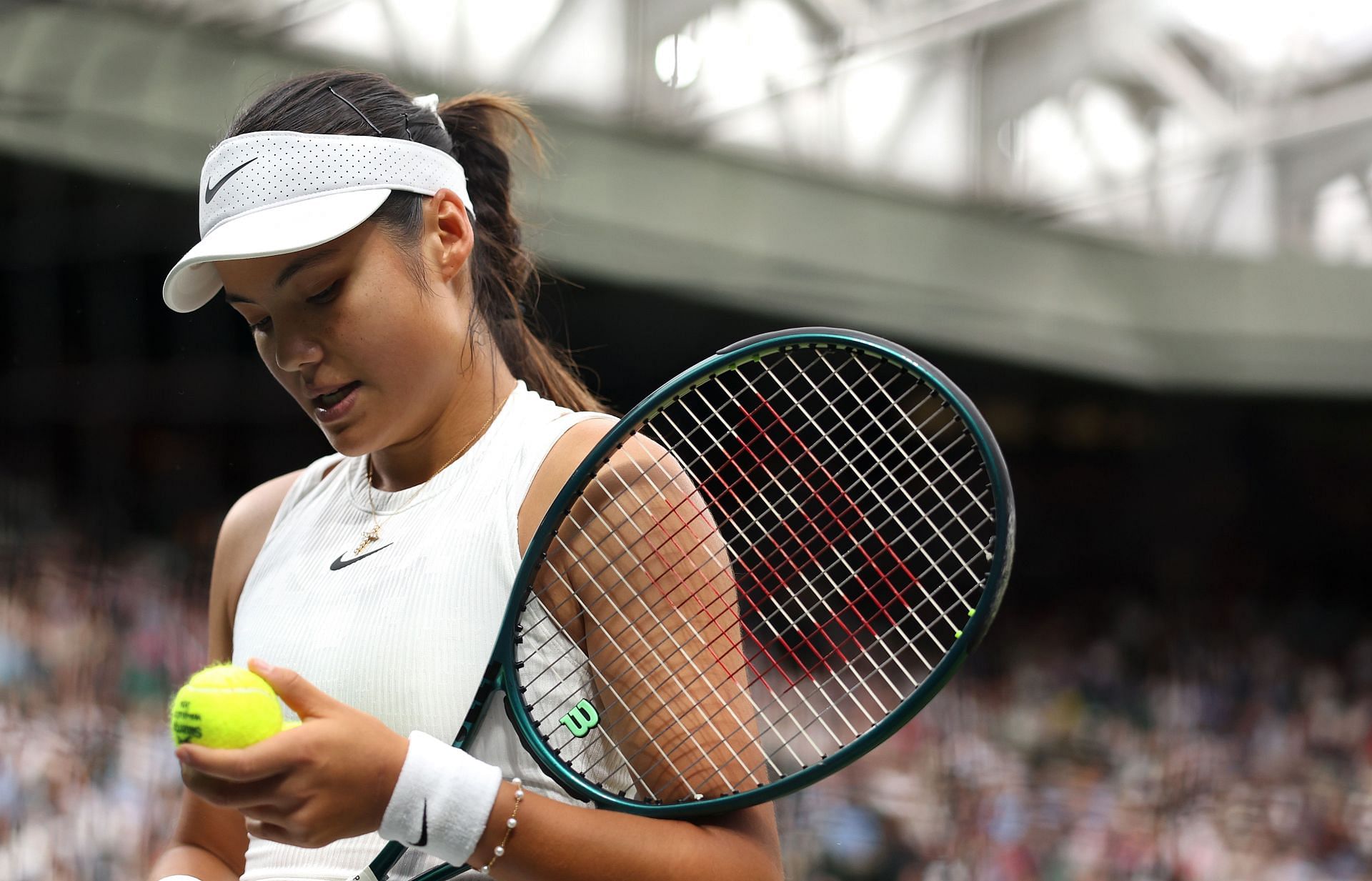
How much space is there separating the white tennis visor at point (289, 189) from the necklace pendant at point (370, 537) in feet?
0.48

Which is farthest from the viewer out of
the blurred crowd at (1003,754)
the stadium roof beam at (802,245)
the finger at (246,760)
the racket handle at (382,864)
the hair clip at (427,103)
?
the blurred crowd at (1003,754)

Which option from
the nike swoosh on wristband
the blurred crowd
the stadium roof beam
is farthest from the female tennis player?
the blurred crowd

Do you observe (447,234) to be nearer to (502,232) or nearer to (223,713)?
(502,232)

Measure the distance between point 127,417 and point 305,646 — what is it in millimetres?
2078

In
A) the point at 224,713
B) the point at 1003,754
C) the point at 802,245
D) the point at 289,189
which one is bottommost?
the point at 1003,754

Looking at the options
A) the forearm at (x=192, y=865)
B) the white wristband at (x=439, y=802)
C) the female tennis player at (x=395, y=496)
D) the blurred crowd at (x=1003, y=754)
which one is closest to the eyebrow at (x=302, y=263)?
the female tennis player at (x=395, y=496)

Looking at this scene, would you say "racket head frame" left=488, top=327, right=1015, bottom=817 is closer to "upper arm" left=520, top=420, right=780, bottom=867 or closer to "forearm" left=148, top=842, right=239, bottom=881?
"upper arm" left=520, top=420, right=780, bottom=867

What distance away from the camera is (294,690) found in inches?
20.0

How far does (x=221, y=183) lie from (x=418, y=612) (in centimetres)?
23

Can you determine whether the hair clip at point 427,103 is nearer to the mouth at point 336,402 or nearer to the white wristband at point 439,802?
the mouth at point 336,402

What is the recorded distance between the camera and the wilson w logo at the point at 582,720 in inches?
23.4

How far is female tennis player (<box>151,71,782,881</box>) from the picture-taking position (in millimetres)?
539

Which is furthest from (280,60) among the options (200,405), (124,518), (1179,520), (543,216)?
(1179,520)

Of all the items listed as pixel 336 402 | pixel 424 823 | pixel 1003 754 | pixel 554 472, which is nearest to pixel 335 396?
pixel 336 402
